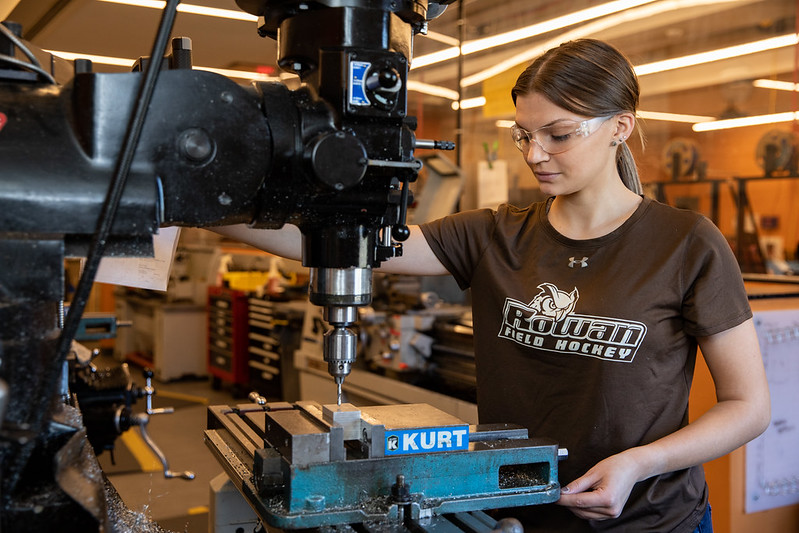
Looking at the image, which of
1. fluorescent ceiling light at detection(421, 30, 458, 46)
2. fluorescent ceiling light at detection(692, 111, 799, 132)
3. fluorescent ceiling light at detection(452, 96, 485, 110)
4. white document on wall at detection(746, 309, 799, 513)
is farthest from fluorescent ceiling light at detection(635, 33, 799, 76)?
white document on wall at detection(746, 309, 799, 513)

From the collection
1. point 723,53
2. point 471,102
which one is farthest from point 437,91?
point 723,53

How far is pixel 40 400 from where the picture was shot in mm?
567

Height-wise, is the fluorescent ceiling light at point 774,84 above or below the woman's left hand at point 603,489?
above

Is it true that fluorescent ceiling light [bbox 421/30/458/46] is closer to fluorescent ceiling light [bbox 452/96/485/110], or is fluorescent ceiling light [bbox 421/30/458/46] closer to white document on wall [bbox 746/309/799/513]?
fluorescent ceiling light [bbox 452/96/485/110]

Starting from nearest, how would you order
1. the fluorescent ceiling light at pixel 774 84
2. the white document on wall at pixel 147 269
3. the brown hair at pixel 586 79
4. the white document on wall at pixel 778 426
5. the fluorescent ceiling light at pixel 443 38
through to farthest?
the white document on wall at pixel 147 269 < the brown hair at pixel 586 79 < the white document on wall at pixel 778 426 < the fluorescent ceiling light at pixel 443 38 < the fluorescent ceiling light at pixel 774 84

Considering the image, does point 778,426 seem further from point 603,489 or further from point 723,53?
point 723,53

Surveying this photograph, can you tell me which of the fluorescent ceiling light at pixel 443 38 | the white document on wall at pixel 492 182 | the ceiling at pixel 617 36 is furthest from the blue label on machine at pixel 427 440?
the fluorescent ceiling light at pixel 443 38

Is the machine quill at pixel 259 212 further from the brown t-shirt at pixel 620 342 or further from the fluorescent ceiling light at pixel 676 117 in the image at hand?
the fluorescent ceiling light at pixel 676 117

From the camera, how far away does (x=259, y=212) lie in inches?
29.2

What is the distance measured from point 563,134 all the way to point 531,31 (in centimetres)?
298

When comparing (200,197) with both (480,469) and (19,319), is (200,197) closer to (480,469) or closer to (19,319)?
(19,319)

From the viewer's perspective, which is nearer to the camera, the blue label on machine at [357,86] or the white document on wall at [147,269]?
the blue label on machine at [357,86]

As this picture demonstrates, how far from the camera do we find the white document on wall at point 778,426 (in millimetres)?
1849

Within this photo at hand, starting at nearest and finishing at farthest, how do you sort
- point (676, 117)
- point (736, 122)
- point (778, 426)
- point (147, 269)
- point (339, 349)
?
point (339, 349) → point (147, 269) → point (778, 426) → point (736, 122) → point (676, 117)
